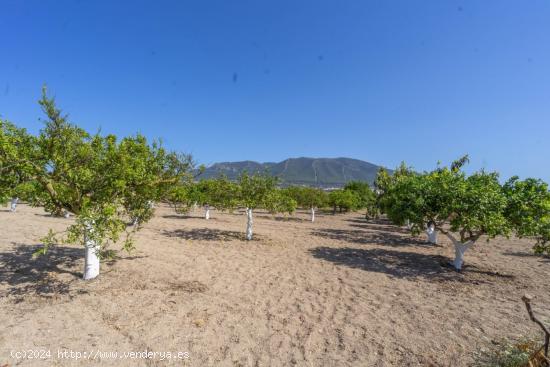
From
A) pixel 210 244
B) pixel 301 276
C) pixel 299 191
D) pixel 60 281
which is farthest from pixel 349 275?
pixel 299 191

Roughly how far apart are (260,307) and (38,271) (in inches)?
378

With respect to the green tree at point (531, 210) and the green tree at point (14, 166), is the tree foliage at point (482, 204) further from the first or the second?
the green tree at point (14, 166)

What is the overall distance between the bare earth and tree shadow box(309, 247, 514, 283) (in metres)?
0.12

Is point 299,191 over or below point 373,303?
over

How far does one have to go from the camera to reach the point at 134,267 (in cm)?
1275

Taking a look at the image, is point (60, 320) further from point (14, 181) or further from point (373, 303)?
point (373, 303)

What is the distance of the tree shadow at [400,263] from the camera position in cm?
1406

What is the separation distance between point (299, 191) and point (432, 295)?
42.0m

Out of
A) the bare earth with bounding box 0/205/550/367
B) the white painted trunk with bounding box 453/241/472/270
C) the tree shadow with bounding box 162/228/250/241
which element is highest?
the white painted trunk with bounding box 453/241/472/270

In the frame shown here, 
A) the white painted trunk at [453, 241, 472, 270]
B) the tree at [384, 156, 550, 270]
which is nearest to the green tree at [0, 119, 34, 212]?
the tree at [384, 156, 550, 270]

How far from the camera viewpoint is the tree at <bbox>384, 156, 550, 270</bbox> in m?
12.7

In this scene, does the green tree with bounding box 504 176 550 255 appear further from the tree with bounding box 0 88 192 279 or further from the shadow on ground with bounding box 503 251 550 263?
the tree with bounding box 0 88 192 279

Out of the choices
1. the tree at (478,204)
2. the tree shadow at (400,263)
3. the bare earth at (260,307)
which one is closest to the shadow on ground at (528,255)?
the bare earth at (260,307)

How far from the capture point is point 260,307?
9.37 metres
